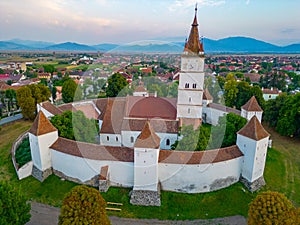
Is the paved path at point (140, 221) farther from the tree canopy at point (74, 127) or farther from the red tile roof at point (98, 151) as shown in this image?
the tree canopy at point (74, 127)

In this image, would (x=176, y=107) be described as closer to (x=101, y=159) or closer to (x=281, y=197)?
(x=101, y=159)

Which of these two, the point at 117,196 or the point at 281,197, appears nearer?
the point at 281,197

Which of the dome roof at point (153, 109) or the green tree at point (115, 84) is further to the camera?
the green tree at point (115, 84)

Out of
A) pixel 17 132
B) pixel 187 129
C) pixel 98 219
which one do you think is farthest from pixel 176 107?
pixel 17 132

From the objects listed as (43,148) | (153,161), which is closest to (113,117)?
(43,148)

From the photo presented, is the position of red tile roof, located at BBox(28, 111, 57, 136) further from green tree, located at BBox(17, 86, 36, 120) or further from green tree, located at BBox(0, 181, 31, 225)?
green tree, located at BBox(17, 86, 36, 120)

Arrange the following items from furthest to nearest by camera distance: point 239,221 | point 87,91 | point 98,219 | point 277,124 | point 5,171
Answer: point 87,91 < point 277,124 < point 5,171 < point 239,221 < point 98,219

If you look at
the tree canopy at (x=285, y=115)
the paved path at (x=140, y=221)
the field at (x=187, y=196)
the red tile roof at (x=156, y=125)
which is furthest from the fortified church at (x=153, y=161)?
the tree canopy at (x=285, y=115)
